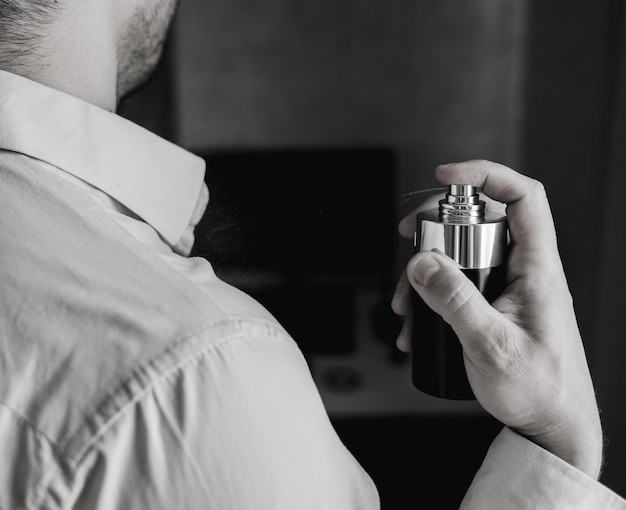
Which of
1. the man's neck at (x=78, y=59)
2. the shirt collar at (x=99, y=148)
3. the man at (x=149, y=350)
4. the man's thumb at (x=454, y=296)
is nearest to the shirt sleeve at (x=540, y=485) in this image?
the man at (x=149, y=350)

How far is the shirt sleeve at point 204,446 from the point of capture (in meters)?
0.36

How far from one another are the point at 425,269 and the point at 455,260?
0.02 m

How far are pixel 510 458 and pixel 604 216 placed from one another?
236 mm

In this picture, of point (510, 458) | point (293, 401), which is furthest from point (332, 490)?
point (510, 458)

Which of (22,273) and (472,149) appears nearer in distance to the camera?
(22,273)

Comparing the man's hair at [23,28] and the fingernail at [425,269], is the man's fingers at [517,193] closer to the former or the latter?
the fingernail at [425,269]

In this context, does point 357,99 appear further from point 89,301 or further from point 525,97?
point 89,301

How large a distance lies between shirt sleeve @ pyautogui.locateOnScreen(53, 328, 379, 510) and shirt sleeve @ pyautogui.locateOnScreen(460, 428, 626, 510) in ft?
0.64

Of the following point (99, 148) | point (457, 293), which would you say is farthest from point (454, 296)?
point (99, 148)

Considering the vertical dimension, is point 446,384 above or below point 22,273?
below

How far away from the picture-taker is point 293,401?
385 mm

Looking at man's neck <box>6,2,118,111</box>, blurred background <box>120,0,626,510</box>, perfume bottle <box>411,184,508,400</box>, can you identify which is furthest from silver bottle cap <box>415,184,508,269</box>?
man's neck <box>6,2,118,111</box>

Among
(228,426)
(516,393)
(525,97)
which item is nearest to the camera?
(228,426)

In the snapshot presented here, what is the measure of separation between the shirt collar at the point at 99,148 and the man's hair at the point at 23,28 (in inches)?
1.2
